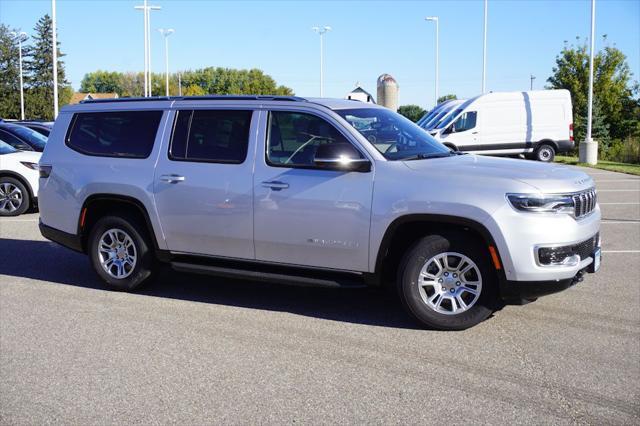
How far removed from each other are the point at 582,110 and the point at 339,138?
1819 inches

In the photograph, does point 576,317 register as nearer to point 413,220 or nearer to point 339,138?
point 413,220

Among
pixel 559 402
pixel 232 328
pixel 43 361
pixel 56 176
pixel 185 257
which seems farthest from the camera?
pixel 56 176

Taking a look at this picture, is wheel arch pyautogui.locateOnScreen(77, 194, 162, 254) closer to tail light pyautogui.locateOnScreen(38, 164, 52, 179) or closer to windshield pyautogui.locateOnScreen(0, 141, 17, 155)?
tail light pyautogui.locateOnScreen(38, 164, 52, 179)

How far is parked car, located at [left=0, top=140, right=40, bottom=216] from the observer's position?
42.7ft

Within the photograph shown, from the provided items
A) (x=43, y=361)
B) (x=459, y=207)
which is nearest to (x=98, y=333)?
(x=43, y=361)

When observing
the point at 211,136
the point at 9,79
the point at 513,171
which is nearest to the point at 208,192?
the point at 211,136

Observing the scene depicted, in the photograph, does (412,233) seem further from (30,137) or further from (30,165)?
(30,137)

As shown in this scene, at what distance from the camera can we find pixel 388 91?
30.0m

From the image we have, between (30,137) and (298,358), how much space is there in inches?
447

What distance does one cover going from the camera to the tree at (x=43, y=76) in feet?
298

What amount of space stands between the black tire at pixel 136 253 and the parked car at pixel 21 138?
786 centimetres

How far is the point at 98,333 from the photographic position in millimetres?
5820

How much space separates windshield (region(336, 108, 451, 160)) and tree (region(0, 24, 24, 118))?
90.5m

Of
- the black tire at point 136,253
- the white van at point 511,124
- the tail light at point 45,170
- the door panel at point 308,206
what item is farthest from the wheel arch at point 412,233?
the white van at point 511,124
